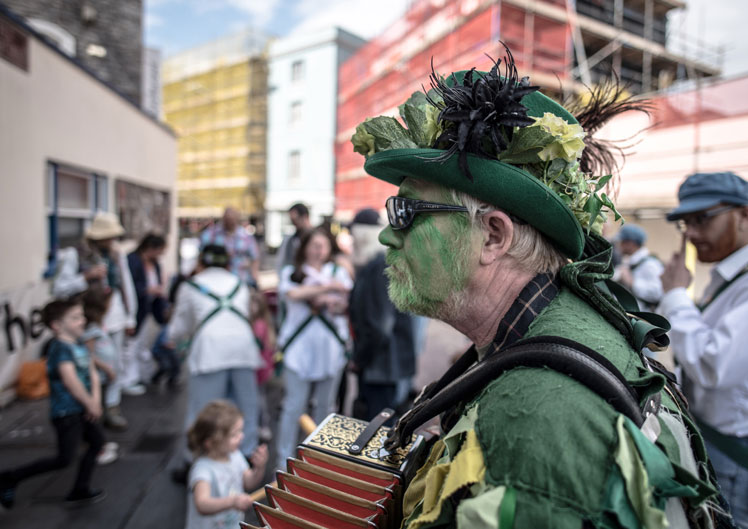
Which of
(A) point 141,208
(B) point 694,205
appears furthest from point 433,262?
(A) point 141,208

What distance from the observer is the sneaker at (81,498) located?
3.27m

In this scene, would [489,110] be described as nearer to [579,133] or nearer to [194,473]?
[579,133]

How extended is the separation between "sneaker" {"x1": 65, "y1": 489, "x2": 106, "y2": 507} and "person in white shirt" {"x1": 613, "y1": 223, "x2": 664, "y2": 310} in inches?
179

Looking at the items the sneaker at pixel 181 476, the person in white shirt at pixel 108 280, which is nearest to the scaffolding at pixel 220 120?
the person in white shirt at pixel 108 280

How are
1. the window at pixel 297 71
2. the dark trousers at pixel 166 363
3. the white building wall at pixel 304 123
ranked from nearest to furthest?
the dark trousers at pixel 166 363 < the white building wall at pixel 304 123 < the window at pixel 297 71

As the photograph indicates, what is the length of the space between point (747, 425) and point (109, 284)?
16.6 ft

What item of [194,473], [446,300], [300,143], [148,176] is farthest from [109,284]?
[300,143]

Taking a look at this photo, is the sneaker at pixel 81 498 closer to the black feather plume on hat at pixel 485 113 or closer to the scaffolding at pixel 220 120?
the black feather plume on hat at pixel 485 113

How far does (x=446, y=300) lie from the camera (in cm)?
117

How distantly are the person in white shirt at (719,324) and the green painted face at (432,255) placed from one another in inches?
58.4

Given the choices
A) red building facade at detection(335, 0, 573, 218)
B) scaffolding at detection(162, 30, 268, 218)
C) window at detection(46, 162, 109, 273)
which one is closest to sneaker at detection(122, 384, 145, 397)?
window at detection(46, 162, 109, 273)

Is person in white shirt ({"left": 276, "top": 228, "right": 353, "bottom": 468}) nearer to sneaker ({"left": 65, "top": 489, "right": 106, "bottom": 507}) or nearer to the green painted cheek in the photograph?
sneaker ({"left": 65, "top": 489, "right": 106, "bottom": 507})

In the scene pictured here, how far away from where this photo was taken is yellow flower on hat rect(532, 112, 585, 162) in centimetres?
104

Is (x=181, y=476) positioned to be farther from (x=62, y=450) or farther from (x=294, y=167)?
(x=294, y=167)
